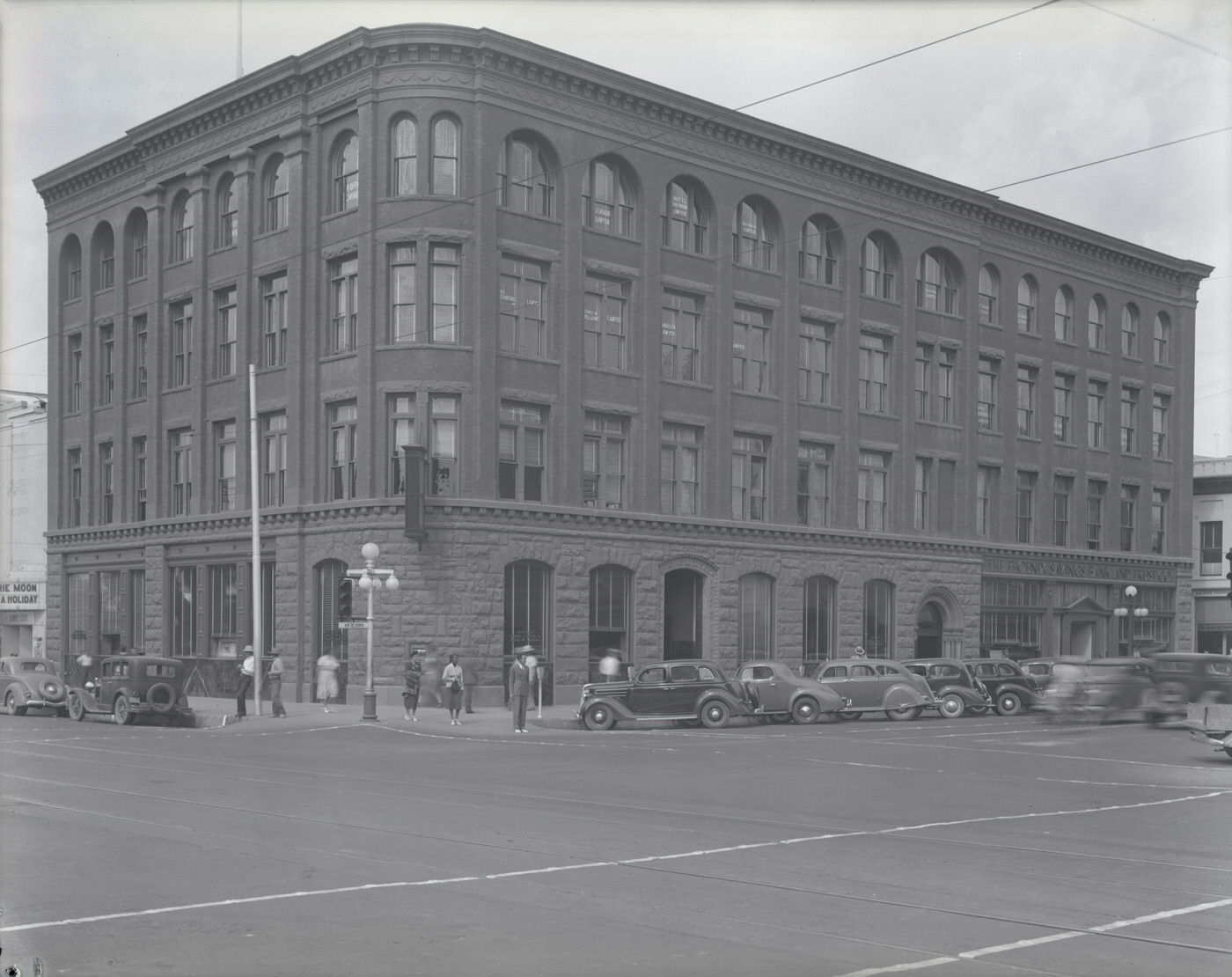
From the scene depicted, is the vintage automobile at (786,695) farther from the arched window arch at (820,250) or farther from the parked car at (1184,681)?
the arched window arch at (820,250)

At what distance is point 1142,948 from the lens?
374 inches

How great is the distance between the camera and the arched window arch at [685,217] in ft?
152

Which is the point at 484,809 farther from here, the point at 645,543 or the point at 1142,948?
the point at 645,543

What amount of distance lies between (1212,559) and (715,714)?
150 feet

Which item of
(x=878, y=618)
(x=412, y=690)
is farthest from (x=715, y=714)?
(x=878, y=618)

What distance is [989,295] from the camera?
57312 mm

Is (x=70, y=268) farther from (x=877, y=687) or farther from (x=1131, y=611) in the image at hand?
(x=1131, y=611)

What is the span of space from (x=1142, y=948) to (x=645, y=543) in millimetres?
35240

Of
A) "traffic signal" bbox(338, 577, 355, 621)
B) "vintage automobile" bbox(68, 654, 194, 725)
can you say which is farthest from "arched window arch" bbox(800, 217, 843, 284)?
"vintage automobile" bbox(68, 654, 194, 725)

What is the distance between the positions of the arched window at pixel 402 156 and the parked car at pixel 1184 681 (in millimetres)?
23738

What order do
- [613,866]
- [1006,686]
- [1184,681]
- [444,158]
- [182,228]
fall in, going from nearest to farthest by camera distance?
1. [613,866]
2. [1184,681]
3. [1006,686]
4. [444,158]
5. [182,228]

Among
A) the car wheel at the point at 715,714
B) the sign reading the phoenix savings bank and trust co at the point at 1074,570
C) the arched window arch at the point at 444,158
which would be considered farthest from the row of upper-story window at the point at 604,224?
the car wheel at the point at 715,714

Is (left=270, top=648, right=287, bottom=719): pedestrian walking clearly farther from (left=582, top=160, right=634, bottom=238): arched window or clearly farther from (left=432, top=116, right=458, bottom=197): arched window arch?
(left=582, top=160, right=634, bottom=238): arched window

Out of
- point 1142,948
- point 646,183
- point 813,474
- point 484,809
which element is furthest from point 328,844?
point 813,474
